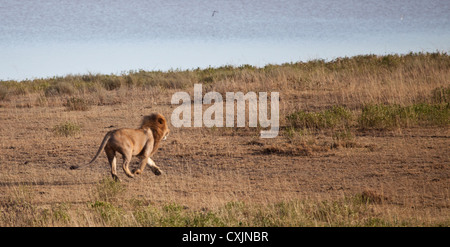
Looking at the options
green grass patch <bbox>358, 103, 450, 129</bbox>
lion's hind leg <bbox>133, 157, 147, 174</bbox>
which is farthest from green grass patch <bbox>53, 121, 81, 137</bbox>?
green grass patch <bbox>358, 103, 450, 129</bbox>

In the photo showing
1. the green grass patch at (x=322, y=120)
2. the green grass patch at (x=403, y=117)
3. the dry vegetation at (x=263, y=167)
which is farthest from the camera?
the green grass patch at (x=322, y=120)

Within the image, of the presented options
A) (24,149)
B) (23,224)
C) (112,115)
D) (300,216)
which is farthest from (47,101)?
(300,216)

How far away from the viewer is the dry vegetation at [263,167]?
6293 mm

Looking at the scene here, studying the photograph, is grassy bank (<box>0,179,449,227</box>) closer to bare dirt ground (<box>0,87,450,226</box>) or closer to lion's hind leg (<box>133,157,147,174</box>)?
bare dirt ground (<box>0,87,450,226</box>)

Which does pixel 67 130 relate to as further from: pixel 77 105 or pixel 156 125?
pixel 77 105

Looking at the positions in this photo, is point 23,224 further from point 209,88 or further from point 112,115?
point 209,88

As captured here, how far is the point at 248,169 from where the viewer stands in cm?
938

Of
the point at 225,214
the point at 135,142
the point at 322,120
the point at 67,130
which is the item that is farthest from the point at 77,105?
the point at 225,214

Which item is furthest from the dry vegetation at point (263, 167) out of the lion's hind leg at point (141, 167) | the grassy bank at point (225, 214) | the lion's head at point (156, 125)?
the lion's head at point (156, 125)

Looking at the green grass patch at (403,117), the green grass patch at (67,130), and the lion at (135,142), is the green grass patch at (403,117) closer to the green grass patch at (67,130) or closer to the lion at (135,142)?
the lion at (135,142)

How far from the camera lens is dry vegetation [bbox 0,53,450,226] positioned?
20.6 feet

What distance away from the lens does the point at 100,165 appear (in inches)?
393

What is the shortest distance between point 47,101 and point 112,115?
5.94m

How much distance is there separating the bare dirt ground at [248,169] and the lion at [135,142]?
39cm
